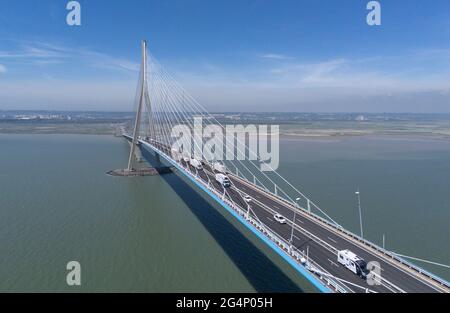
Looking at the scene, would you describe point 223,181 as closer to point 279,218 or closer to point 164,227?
point 164,227

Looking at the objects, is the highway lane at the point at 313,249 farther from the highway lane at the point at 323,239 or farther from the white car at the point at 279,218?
the white car at the point at 279,218

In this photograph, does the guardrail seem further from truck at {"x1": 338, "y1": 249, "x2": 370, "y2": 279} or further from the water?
the water

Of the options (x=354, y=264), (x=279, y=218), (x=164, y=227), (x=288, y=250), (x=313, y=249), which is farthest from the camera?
(x=164, y=227)

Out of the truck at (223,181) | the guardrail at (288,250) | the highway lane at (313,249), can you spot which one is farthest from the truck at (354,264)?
the truck at (223,181)

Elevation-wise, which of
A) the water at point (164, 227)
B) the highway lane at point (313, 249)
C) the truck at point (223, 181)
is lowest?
the water at point (164, 227)

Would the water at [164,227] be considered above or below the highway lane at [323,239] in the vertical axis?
below

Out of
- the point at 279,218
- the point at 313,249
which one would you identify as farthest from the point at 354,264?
the point at 279,218

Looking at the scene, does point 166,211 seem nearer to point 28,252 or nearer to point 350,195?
point 28,252

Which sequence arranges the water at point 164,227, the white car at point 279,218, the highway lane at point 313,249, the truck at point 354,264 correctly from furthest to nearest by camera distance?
the white car at point 279,218 → the water at point 164,227 → the truck at point 354,264 → the highway lane at point 313,249
